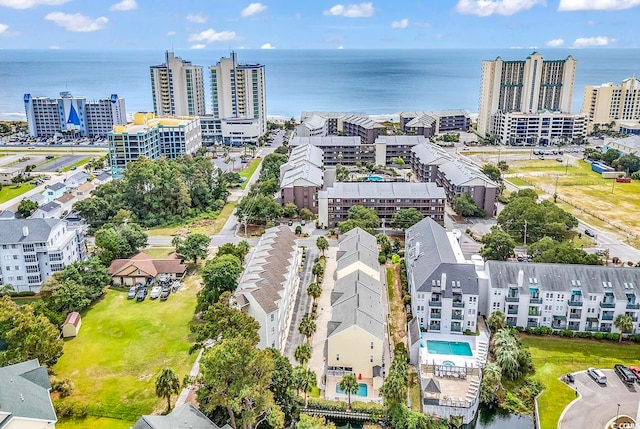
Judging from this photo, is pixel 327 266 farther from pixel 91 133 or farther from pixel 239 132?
pixel 91 133

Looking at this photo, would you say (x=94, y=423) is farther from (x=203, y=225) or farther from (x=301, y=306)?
(x=203, y=225)

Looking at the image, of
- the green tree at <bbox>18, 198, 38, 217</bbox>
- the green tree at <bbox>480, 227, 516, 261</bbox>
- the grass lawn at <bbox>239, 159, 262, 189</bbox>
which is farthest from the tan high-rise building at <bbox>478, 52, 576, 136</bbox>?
the green tree at <bbox>18, 198, 38, 217</bbox>

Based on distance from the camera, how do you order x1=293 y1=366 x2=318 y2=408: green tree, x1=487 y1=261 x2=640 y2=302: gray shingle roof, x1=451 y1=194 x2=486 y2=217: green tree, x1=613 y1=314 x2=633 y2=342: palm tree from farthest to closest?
1. x1=451 y1=194 x2=486 y2=217: green tree
2. x1=487 y1=261 x2=640 y2=302: gray shingle roof
3. x1=613 y1=314 x2=633 y2=342: palm tree
4. x1=293 y1=366 x2=318 y2=408: green tree

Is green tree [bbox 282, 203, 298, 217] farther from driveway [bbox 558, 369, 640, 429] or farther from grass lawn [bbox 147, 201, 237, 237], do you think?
driveway [bbox 558, 369, 640, 429]

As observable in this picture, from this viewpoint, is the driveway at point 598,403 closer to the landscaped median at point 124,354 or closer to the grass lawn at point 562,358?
the grass lawn at point 562,358

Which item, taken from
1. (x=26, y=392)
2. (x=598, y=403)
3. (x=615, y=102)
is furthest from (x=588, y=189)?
(x=26, y=392)

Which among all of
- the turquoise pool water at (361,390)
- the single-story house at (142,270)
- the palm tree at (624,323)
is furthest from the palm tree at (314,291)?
the palm tree at (624,323)
